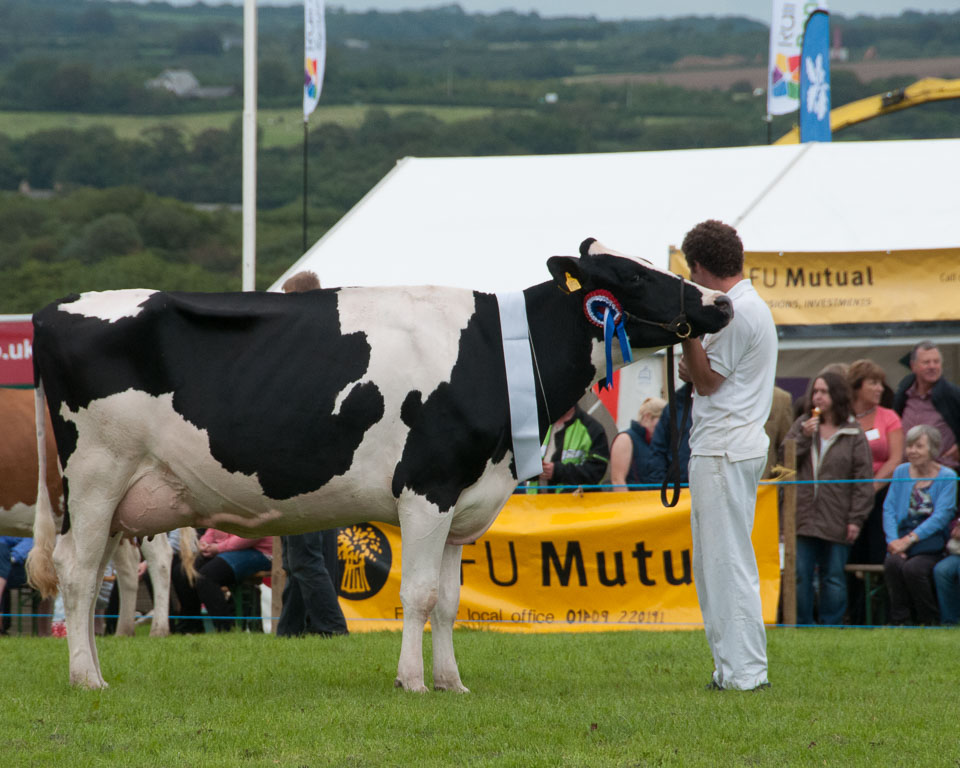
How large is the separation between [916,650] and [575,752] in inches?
160

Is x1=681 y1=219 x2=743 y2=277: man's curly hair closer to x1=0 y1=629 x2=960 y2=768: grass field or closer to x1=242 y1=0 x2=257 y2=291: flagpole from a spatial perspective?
x1=0 y1=629 x2=960 y2=768: grass field

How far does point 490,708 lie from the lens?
6.47 m

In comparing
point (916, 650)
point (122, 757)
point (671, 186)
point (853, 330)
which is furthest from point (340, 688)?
point (671, 186)

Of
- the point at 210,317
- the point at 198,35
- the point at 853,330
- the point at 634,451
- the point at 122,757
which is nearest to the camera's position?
the point at 122,757

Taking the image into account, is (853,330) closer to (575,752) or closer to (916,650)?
(916,650)

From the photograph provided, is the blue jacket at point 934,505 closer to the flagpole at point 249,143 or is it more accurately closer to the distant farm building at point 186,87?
the flagpole at point 249,143

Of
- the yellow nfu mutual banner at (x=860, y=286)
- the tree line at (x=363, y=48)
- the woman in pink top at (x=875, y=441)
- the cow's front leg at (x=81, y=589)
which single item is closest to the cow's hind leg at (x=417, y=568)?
the cow's front leg at (x=81, y=589)

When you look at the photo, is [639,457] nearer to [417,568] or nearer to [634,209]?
[417,568]

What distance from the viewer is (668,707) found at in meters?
6.58

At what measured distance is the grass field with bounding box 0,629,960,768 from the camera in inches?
218

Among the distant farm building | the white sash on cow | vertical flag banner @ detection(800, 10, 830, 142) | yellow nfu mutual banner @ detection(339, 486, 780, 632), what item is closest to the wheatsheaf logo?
yellow nfu mutual banner @ detection(339, 486, 780, 632)

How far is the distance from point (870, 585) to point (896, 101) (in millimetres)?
14705

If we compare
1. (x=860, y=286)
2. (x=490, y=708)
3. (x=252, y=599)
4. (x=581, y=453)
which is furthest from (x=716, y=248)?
(x=860, y=286)

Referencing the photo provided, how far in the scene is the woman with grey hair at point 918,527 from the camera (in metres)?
10.8
